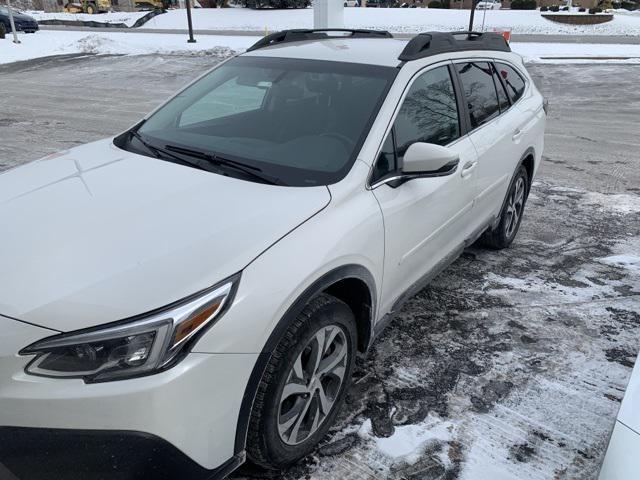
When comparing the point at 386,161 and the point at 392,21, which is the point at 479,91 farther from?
the point at 392,21

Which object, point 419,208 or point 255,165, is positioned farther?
point 419,208

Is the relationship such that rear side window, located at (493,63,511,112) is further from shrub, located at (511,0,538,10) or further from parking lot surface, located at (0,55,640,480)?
shrub, located at (511,0,538,10)

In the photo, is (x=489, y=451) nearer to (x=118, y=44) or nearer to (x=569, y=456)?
(x=569, y=456)

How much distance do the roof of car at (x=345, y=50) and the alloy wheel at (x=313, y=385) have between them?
1617 mm

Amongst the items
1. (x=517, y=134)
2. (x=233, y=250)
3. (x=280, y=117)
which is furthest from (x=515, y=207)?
(x=233, y=250)

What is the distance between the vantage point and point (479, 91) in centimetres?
389

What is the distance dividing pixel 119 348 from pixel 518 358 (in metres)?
2.42

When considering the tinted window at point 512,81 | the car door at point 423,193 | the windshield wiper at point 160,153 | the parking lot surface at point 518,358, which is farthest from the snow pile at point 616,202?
the windshield wiper at point 160,153

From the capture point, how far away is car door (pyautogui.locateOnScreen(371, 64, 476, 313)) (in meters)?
2.73

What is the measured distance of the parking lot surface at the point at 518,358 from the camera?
2.55m

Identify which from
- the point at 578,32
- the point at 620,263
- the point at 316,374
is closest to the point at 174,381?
the point at 316,374

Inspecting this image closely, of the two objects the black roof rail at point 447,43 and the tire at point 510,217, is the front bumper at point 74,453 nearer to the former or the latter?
the black roof rail at point 447,43

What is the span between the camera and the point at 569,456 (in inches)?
101

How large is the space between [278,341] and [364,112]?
54.5 inches
